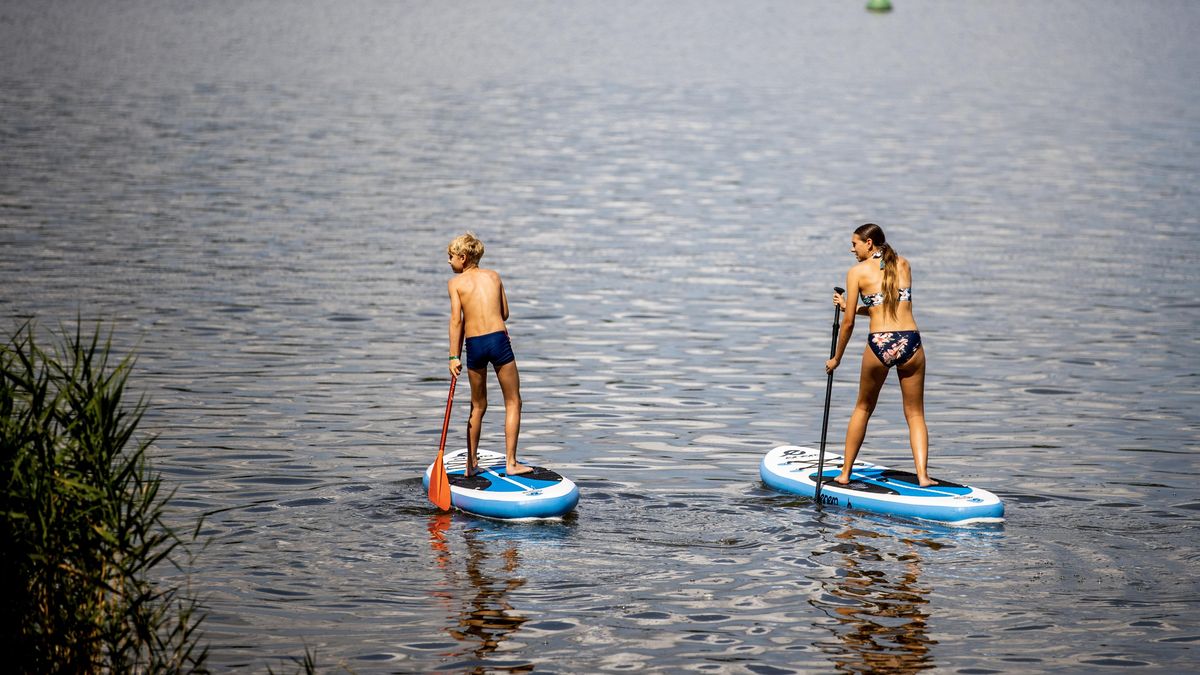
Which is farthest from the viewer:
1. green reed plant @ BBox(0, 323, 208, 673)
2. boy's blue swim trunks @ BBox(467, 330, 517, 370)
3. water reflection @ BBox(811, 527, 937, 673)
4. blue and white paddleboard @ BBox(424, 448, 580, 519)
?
boy's blue swim trunks @ BBox(467, 330, 517, 370)

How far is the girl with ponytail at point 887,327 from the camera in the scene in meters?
12.2

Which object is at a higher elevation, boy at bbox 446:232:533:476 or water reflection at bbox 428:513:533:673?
boy at bbox 446:232:533:476

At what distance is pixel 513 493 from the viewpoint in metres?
12.1

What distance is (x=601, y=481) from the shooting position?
44.0 ft

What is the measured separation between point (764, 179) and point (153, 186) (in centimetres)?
1380

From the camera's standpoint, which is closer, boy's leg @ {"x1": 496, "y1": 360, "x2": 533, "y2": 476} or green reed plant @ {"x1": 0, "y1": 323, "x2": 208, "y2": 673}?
green reed plant @ {"x1": 0, "y1": 323, "x2": 208, "y2": 673}

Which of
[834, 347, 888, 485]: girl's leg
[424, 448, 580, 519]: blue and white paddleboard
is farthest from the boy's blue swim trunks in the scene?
[834, 347, 888, 485]: girl's leg

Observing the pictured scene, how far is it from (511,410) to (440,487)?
81 cm

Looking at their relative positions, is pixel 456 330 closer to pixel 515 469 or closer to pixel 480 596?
pixel 515 469

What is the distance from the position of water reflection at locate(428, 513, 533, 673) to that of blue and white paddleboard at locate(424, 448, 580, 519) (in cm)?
26

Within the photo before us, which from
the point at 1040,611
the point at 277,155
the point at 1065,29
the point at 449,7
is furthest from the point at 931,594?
the point at 449,7

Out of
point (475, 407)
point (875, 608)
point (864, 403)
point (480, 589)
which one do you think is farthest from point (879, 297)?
point (480, 589)

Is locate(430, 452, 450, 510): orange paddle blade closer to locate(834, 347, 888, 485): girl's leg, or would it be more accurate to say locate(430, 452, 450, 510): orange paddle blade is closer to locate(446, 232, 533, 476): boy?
locate(446, 232, 533, 476): boy

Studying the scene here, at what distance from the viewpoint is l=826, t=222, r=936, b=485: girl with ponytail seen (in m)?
12.2
